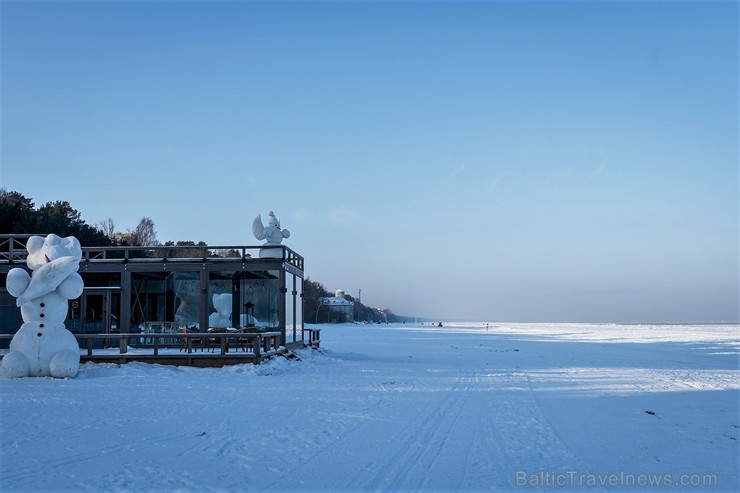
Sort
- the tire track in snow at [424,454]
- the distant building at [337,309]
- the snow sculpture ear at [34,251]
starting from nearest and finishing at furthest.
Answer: the tire track in snow at [424,454] < the snow sculpture ear at [34,251] < the distant building at [337,309]

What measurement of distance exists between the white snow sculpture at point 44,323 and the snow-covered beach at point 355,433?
1.69 feet

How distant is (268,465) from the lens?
8.05 m

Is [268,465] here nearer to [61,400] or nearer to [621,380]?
[61,400]

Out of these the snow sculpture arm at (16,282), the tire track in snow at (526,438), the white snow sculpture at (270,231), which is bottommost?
the tire track in snow at (526,438)

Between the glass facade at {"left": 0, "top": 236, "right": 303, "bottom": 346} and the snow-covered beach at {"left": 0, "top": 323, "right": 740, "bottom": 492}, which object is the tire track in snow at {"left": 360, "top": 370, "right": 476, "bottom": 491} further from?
the glass facade at {"left": 0, "top": 236, "right": 303, "bottom": 346}

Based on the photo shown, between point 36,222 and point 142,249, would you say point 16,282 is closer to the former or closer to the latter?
point 142,249

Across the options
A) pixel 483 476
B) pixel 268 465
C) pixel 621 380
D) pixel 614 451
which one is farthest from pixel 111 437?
pixel 621 380

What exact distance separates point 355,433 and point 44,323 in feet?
32.4

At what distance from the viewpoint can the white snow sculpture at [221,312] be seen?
916 inches

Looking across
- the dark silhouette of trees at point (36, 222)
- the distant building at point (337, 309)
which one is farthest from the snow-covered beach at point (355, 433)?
the distant building at point (337, 309)

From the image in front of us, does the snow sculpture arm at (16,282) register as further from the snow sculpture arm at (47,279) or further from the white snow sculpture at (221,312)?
the white snow sculpture at (221,312)

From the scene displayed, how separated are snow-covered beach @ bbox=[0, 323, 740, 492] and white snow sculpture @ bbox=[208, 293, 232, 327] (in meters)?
5.04

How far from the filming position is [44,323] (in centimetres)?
1614

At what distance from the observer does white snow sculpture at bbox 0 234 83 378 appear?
15.9 metres
